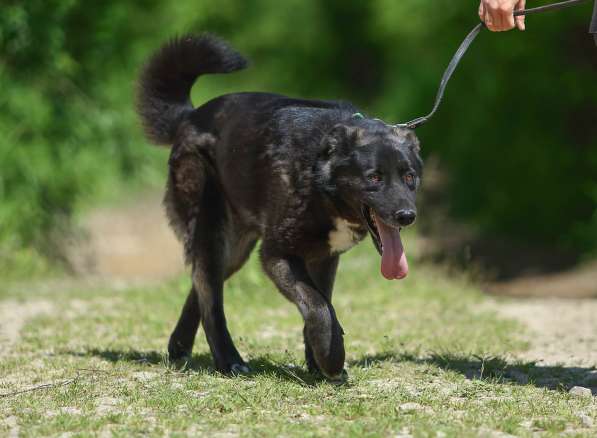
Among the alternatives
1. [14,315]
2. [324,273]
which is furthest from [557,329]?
[14,315]

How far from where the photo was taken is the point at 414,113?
1485cm

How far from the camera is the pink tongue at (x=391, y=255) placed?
4.64 m

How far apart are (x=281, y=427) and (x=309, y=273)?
1.37 meters

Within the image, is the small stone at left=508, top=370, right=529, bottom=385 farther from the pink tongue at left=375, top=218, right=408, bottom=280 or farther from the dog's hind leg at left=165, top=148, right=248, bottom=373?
the dog's hind leg at left=165, top=148, right=248, bottom=373

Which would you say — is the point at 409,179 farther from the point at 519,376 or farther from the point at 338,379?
the point at 519,376

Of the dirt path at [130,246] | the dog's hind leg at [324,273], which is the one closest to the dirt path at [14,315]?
the dog's hind leg at [324,273]

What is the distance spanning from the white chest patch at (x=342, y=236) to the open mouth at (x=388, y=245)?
15 centimetres

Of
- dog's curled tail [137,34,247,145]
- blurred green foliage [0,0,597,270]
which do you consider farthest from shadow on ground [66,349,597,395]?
blurred green foliage [0,0,597,270]

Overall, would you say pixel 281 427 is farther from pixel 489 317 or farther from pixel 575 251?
pixel 575 251

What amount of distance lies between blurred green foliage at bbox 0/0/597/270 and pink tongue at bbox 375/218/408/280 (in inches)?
283

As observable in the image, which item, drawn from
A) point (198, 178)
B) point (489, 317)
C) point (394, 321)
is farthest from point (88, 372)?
point (489, 317)

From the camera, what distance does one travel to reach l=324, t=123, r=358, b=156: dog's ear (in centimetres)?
484

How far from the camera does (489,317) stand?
7.73m

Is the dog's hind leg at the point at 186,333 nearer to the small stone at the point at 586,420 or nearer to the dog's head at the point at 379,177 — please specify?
the dog's head at the point at 379,177
